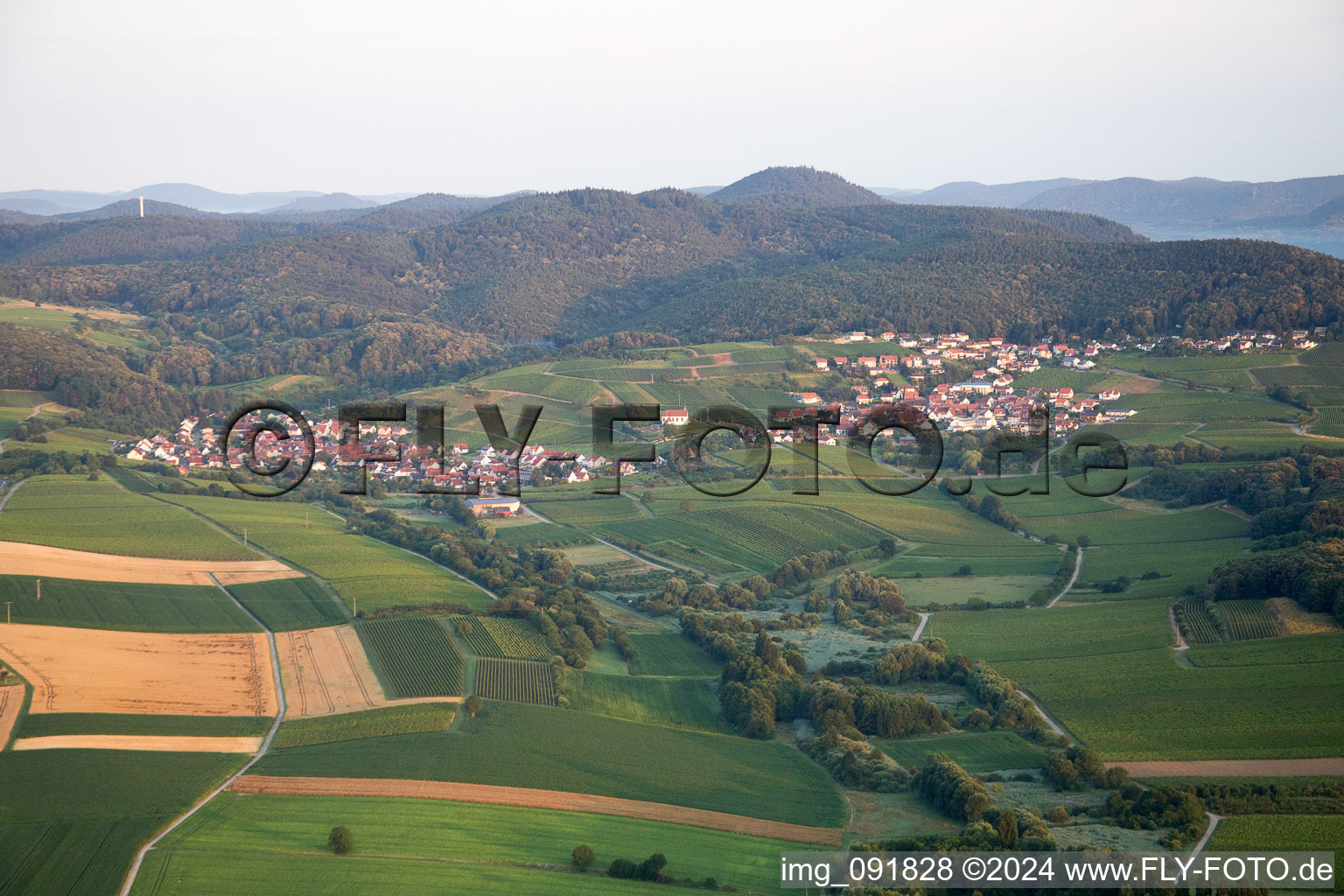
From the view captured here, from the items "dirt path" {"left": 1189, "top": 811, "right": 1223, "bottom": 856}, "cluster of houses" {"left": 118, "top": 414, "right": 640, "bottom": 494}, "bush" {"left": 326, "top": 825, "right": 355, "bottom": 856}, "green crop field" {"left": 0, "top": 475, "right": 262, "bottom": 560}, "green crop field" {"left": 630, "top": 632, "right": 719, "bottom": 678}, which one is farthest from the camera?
"cluster of houses" {"left": 118, "top": 414, "right": 640, "bottom": 494}

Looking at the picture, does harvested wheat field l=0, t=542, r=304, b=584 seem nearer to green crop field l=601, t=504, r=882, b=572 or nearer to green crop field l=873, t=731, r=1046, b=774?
green crop field l=601, t=504, r=882, b=572

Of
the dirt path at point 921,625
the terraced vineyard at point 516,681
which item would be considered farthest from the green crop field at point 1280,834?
the terraced vineyard at point 516,681

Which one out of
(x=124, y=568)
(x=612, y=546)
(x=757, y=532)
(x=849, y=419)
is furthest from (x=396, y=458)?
(x=849, y=419)

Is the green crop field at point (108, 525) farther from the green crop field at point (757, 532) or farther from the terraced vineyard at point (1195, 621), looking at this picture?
the terraced vineyard at point (1195, 621)

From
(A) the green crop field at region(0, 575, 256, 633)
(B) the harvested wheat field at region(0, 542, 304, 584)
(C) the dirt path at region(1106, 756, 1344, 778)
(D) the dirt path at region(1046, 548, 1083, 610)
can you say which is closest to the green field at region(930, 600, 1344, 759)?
(C) the dirt path at region(1106, 756, 1344, 778)

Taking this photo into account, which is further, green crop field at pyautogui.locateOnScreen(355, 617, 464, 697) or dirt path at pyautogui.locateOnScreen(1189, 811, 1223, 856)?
green crop field at pyautogui.locateOnScreen(355, 617, 464, 697)

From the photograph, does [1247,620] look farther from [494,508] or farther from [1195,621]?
[494,508]
